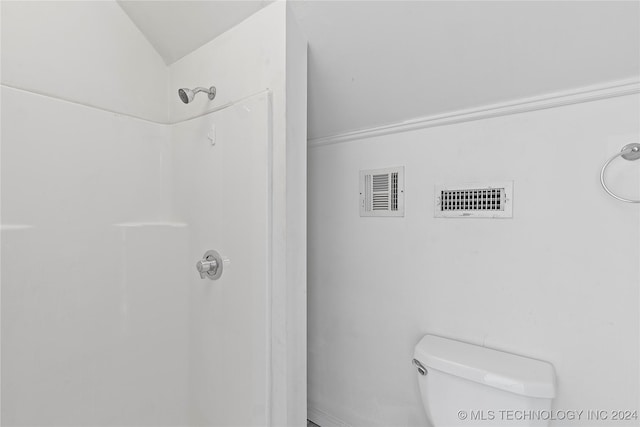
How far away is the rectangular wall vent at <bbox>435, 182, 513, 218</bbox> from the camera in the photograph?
108 cm

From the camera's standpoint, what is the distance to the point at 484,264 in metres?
1.12

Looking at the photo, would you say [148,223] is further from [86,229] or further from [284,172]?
[284,172]

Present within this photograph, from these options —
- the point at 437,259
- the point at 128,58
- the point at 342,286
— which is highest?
the point at 128,58

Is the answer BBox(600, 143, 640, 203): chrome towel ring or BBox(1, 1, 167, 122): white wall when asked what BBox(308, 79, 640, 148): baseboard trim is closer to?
BBox(600, 143, 640, 203): chrome towel ring

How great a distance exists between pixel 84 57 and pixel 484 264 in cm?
153

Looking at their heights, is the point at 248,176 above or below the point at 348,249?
above

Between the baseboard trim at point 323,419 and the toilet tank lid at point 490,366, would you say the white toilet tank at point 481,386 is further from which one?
the baseboard trim at point 323,419

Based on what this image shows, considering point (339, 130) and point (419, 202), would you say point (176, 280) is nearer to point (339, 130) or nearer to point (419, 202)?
point (339, 130)

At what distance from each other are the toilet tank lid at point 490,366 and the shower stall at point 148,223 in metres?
0.43

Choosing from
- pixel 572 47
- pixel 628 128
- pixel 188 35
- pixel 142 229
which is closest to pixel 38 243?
pixel 142 229

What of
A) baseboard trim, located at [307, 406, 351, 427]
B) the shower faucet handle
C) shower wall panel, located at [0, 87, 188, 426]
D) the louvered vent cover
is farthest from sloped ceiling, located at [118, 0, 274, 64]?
baseboard trim, located at [307, 406, 351, 427]

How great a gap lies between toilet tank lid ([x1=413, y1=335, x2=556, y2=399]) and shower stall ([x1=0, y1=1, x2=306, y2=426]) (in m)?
0.43

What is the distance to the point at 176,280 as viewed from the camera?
1.44m

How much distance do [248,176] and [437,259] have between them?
713 millimetres
